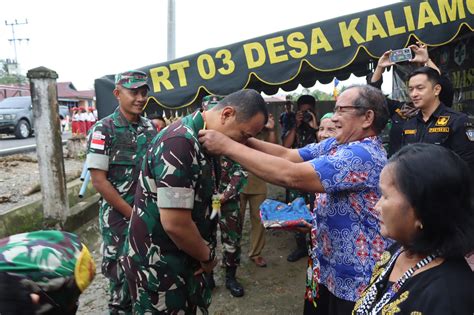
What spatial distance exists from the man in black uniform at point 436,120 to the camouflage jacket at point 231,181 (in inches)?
66.8

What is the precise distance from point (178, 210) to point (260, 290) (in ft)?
8.34

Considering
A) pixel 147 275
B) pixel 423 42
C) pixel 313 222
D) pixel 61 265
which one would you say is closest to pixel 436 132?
pixel 423 42

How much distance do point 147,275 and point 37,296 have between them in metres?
1.00

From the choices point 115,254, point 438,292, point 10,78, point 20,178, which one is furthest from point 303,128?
point 10,78

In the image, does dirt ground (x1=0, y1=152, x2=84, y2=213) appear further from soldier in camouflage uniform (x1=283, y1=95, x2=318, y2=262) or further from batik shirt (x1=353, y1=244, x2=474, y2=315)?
batik shirt (x1=353, y1=244, x2=474, y2=315)

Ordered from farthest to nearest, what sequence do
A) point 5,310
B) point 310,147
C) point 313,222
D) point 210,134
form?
point 310,147, point 313,222, point 210,134, point 5,310

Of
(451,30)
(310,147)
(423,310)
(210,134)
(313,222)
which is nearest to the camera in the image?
(423,310)

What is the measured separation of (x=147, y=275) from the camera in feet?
5.81

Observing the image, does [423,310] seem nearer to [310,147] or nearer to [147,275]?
[147,275]

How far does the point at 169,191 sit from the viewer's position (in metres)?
1.58

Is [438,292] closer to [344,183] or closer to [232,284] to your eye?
[344,183]

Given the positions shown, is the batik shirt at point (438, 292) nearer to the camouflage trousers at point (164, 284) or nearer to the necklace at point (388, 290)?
the necklace at point (388, 290)

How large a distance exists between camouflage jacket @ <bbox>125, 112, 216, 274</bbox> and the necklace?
2.70 feet

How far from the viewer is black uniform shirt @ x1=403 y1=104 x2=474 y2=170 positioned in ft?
9.59
